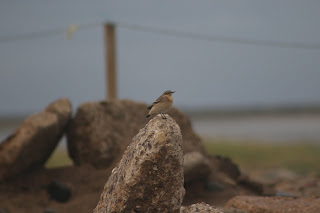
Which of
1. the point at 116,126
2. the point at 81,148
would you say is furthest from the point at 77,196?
the point at 116,126

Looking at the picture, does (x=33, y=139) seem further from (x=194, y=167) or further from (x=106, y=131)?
(x=194, y=167)

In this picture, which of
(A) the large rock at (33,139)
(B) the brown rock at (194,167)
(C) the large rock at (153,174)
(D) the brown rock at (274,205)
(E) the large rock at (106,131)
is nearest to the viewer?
(C) the large rock at (153,174)

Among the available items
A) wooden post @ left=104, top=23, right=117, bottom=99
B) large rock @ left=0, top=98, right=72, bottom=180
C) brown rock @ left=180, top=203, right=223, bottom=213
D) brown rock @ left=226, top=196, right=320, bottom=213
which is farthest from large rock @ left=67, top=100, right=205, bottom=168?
brown rock @ left=180, top=203, right=223, bottom=213

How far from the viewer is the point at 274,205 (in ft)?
24.3

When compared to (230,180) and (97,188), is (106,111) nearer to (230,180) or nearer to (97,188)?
(97,188)

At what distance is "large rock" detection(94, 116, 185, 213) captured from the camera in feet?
16.8

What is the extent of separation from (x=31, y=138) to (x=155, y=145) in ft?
19.1

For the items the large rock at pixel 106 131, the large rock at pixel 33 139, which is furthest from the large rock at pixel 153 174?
the large rock at pixel 106 131

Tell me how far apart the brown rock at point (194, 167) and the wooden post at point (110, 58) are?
4.24 metres

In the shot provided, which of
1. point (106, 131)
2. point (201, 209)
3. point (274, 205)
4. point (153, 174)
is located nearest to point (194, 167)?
point (274, 205)

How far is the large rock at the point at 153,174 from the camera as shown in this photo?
512 cm

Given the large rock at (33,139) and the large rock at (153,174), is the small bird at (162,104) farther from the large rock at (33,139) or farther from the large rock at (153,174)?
the large rock at (33,139)

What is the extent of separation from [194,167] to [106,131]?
8.72 ft

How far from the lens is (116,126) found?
11000mm
